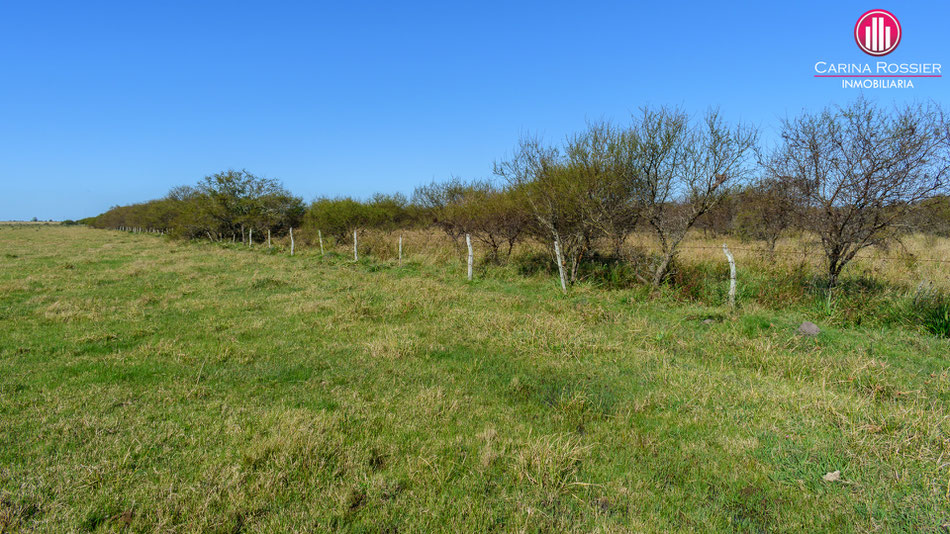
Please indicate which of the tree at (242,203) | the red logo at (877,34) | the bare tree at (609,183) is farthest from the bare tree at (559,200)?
the tree at (242,203)

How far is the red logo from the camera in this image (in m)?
8.71

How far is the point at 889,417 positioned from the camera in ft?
12.6

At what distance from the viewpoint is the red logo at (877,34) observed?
8711 millimetres

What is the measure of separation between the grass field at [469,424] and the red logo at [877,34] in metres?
6.01

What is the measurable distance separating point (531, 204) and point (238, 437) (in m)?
10.0

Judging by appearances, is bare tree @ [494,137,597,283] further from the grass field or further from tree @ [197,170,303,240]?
tree @ [197,170,303,240]

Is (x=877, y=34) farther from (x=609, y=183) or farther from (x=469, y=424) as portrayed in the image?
(x=469, y=424)

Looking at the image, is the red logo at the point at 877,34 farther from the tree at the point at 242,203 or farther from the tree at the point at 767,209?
the tree at the point at 242,203

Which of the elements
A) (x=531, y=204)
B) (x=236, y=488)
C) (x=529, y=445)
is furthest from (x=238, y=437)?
(x=531, y=204)

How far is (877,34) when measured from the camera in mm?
8758

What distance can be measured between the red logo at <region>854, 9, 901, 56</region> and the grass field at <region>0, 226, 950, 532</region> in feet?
19.7

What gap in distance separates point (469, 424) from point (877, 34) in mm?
11571

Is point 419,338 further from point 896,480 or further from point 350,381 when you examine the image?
point 896,480

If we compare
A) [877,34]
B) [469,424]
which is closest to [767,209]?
[877,34]
